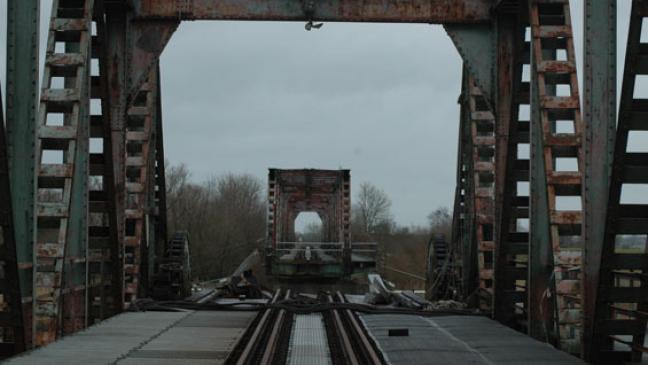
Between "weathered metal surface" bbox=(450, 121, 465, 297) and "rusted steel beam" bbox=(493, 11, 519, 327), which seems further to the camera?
"weathered metal surface" bbox=(450, 121, 465, 297)

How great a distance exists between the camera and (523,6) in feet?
45.8

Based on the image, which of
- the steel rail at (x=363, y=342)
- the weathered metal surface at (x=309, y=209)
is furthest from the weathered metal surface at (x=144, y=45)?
the weathered metal surface at (x=309, y=209)

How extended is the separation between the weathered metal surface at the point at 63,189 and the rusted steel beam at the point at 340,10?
280cm

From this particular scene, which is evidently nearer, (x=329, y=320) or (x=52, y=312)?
(x=52, y=312)

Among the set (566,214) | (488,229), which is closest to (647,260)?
(566,214)

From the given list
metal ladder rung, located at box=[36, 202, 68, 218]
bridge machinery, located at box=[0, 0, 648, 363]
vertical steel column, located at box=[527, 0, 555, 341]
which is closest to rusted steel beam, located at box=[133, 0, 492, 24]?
bridge machinery, located at box=[0, 0, 648, 363]

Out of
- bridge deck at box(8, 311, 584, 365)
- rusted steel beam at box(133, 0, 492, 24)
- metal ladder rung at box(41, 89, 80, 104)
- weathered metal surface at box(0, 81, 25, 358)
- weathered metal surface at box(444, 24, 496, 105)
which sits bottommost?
bridge deck at box(8, 311, 584, 365)

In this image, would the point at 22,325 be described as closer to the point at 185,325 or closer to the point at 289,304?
the point at 185,325

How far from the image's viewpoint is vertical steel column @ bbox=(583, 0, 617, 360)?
9.74m

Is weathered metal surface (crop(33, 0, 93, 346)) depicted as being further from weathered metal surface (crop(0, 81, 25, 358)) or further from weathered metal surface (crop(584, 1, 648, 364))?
weathered metal surface (crop(584, 1, 648, 364))

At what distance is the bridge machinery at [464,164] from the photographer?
9.73 m

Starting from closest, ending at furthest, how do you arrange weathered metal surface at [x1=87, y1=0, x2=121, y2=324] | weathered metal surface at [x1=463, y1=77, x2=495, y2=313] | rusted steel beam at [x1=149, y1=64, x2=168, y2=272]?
weathered metal surface at [x1=87, y1=0, x2=121, y2=324] < weathered metal surface at [x1=463, y1=77, x2=495, y2=313] < rusted steel beam at [x1=149, y1=64, x2=168, y2=272]

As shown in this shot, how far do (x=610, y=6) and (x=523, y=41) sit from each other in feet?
15.7

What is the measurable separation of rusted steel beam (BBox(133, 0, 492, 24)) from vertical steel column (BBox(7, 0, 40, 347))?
5188 millimetres
